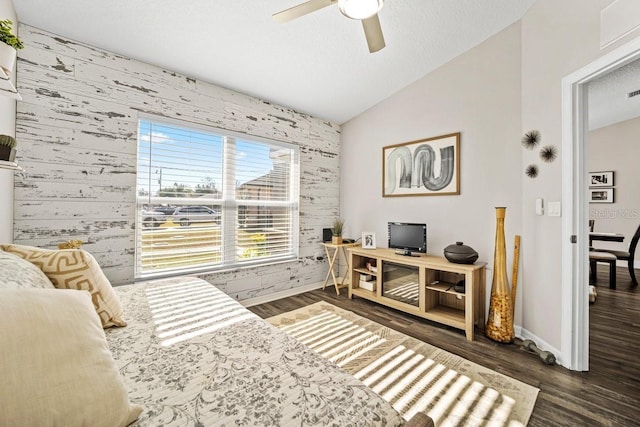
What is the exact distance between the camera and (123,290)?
1.97m

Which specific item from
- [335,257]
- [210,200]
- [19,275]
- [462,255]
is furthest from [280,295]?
[19,275]

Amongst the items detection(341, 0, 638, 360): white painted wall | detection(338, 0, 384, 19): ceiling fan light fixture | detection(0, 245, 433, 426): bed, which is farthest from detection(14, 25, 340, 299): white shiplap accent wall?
detection(341, 0, 638, 360): white painted wall

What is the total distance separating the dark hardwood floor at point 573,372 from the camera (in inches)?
60.5

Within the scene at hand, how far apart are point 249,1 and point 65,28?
149 cm

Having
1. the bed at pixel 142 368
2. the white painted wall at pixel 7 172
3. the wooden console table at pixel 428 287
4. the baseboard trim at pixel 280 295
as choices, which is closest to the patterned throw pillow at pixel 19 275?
the bed at pixel 142 368

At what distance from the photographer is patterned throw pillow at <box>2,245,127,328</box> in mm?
1283

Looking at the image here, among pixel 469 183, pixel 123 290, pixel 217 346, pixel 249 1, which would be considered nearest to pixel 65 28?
pixel 249 1

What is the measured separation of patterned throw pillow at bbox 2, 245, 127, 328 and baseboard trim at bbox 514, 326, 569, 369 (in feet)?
9.98

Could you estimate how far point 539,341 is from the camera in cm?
224

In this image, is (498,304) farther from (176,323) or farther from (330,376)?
(176,323)

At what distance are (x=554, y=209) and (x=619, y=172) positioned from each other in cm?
518

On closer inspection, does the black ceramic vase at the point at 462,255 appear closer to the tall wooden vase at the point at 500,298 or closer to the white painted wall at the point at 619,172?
the tall wooden vase at the point at 500,298

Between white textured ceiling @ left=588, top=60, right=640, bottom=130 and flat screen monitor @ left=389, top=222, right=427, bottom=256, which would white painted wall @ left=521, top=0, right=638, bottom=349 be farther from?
white textured ceiling @ left=588, top=60, right=640, bottom=130

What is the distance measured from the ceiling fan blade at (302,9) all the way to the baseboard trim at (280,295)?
2.92 metres
